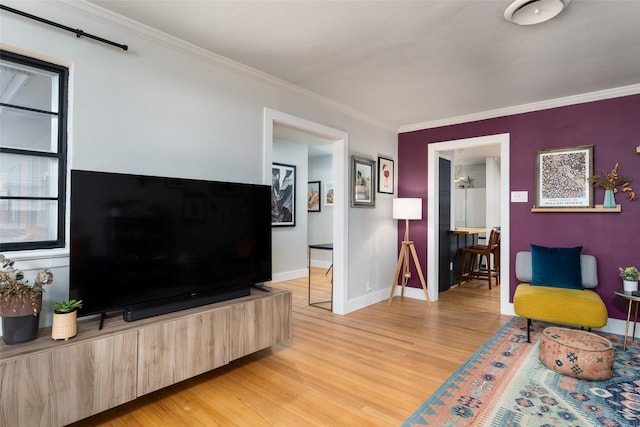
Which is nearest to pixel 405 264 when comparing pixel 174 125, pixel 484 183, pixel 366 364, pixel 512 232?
pixel 512 232

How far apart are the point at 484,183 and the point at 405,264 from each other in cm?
457

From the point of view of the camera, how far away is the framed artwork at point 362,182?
14.2ft

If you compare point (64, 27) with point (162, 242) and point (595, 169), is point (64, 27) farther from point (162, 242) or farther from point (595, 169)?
point (595, 169)

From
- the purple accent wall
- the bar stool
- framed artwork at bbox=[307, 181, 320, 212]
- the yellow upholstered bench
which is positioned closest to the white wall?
the purple accent wall

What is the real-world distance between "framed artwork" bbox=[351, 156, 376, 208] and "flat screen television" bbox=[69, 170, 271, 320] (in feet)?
5.44

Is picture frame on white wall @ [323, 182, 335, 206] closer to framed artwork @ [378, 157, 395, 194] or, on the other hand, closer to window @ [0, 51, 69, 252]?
framed artwork @ [378, 157, 395, 194]

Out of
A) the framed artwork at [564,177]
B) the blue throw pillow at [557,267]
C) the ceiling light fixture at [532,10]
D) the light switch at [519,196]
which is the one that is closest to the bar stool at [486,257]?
the light switch at [519,196]

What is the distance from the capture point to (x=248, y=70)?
3.08 meters

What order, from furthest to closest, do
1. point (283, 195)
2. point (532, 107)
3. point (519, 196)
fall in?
point (283, 195)
point (519, 196)
point (532, 107)

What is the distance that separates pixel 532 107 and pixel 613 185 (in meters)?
1.20

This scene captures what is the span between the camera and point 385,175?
193 inches

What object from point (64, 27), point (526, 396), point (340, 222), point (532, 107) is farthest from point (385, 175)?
point (64, 27)

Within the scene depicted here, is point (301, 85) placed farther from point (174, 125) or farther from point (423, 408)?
point (423, 408)

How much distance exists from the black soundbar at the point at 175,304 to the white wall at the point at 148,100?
0.44 meters
